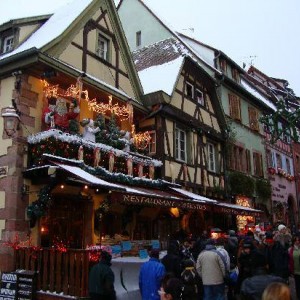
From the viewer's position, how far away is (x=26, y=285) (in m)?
8.55

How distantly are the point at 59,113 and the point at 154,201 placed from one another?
141 inches

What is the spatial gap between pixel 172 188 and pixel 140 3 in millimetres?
12395

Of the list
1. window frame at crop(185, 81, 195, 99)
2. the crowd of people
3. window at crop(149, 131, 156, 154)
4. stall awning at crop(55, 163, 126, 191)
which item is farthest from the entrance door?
window frame at crop(185, 81, 195, 99)

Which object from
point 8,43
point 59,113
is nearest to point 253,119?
point 59,113

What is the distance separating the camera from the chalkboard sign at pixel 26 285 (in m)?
8.42

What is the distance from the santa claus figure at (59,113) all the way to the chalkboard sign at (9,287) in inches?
157

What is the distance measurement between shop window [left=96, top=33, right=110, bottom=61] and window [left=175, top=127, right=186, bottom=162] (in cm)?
435

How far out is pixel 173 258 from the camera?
7.61m

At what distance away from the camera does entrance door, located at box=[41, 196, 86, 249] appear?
426 inches

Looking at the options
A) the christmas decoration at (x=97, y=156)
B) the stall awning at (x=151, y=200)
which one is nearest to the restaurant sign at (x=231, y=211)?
the stall awning at (x=151, y=200)

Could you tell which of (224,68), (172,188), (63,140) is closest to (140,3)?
(224,68)

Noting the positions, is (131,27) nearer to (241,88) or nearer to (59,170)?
(241,88)

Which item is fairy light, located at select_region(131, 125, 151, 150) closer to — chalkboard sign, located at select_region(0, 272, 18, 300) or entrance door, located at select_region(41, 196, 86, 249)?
entrance door, located at select_region(41, 196, 86, 249)

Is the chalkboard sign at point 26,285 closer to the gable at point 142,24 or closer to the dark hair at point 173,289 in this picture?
the dark hair at point 173,289
